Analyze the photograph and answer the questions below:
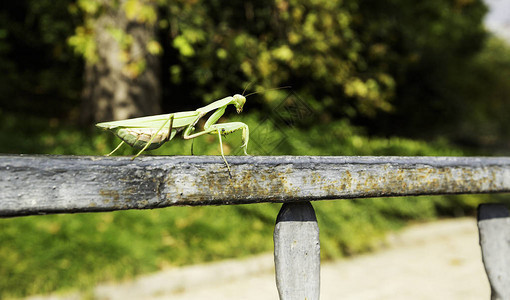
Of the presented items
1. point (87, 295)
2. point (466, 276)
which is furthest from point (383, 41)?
point (87, 295)

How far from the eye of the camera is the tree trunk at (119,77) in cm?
561

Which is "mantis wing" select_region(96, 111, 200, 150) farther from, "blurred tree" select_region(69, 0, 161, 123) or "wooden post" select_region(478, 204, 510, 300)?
"blurred tree" select_region(69, 0, 161, 123)

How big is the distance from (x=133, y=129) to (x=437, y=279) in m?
4.42

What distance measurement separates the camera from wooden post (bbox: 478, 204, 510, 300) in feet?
4.53

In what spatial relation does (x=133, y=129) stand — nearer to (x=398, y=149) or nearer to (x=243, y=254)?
(x=243, y=254)

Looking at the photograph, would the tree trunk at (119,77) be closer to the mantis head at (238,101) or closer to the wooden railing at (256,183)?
the mantis head at (238,101)

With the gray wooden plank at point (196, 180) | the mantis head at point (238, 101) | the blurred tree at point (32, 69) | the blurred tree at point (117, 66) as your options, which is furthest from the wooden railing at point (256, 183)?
the blurred tree at point (32, 69)

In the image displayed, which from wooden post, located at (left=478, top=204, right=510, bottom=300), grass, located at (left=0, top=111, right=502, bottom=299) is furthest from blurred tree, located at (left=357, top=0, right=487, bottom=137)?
wooden post, located at (left=478, top=204, right=510, bottom=300)

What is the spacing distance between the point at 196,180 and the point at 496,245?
117 cm

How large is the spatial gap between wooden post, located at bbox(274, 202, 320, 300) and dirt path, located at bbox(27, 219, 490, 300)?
2771mm

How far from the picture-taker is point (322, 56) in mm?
6816

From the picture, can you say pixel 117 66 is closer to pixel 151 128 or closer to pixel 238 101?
pixel 238 101

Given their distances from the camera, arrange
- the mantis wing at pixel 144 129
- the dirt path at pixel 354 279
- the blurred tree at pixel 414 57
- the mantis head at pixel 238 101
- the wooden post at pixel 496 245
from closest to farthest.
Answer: the mantis wing at pixel 144 129, the mantis head at pixel 238 101, the wooden post at pixel 496 245, the dirt path at pixel 354 279, the blurred tree at pixel 414 57

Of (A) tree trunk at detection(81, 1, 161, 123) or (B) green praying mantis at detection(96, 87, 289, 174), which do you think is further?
(A) tree trunk at detection(81, 1, 161, 123)
